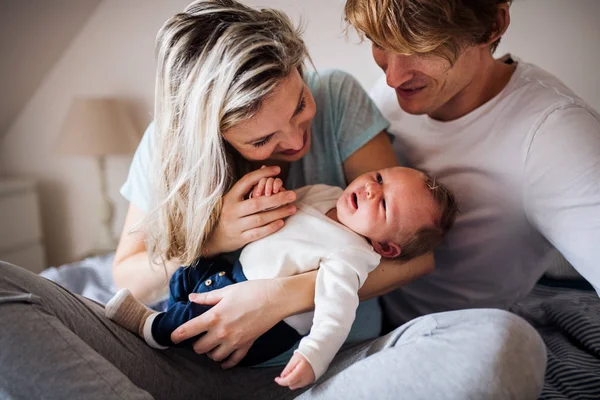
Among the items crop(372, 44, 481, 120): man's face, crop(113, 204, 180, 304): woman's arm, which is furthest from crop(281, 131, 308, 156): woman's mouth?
crop(113, 204, 180, 304): woman's arm

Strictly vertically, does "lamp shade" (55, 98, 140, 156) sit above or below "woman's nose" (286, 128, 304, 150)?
below

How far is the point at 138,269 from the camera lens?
1.22 m

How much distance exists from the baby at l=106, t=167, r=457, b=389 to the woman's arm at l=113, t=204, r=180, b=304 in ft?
0.34

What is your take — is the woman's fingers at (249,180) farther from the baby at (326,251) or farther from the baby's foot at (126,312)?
the baby's foot at (126,312)

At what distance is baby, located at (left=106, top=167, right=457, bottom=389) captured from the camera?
0.98m

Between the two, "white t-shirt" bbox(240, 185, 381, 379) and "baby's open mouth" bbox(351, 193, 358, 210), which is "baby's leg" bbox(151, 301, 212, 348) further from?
"baby's open mouth" bbox(351, 193, 358, 210)

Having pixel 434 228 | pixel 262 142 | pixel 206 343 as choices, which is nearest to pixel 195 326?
pixel 206 343

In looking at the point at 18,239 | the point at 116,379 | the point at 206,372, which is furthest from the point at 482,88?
the point at 18,239

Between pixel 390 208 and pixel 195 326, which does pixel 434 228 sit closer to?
pixel 390 208

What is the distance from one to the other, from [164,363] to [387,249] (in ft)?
1.73

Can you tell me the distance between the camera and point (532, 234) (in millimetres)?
1205

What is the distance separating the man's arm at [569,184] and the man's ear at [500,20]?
0.70 feet

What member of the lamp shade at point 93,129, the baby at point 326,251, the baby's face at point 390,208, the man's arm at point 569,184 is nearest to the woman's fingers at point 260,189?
the baby at point 326,251

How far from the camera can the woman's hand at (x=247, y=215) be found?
1.05 metres
